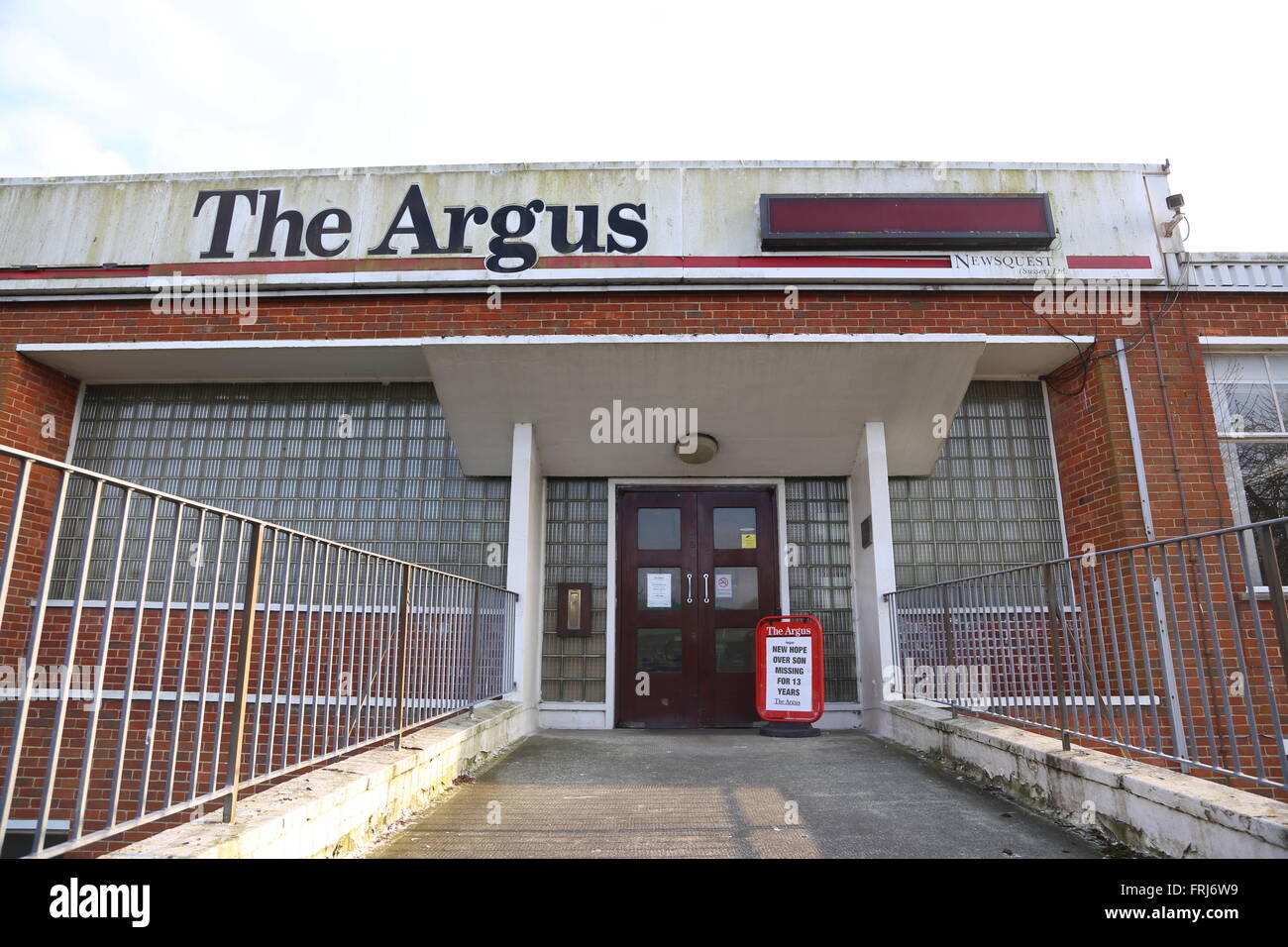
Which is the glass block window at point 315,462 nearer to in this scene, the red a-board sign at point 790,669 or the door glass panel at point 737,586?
the door glass panel at point 737,586

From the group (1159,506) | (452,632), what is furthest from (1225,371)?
(452,632)

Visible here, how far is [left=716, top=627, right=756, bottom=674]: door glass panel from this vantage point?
7484 millimetres

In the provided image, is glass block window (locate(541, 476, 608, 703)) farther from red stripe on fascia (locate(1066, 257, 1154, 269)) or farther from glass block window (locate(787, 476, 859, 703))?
red stripe on fascia (locate(1066, 257, 1154, 269))

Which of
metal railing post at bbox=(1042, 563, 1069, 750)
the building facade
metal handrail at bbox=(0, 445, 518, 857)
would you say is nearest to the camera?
metal handrail at bbox=(0, 445, 518, 857)

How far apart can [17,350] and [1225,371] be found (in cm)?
1119

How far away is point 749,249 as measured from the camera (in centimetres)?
670

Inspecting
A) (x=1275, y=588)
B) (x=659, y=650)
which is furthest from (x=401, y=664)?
(x=659, y=650)

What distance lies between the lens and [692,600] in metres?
7.64

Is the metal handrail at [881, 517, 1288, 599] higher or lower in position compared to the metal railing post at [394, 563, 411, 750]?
higher

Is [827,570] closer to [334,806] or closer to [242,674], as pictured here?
[334,806]

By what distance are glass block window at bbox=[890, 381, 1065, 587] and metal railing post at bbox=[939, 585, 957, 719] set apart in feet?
5.35

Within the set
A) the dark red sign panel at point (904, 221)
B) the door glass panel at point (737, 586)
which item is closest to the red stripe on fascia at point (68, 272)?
the dark red sign panel at point (904, 221)

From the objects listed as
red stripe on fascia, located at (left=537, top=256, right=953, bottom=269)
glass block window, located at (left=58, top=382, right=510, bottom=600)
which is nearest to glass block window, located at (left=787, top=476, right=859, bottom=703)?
red stripe on fascia, located at (left=537, top=256, right=953, bottom=269)

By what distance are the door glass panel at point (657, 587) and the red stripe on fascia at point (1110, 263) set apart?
472 centimetres
